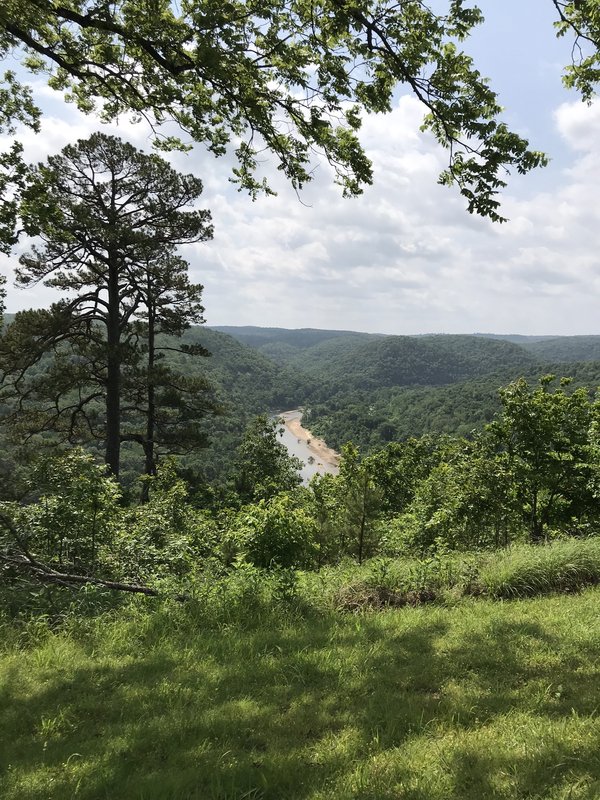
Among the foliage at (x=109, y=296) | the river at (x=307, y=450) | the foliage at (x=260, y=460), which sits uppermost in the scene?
the foliage at (x=109, y=296)

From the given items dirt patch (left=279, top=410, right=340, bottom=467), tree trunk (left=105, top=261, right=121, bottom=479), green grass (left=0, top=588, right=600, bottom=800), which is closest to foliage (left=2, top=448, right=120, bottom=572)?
green grass (left=0, top=588, right=600, bottom=800)

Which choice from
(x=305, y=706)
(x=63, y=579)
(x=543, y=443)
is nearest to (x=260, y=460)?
(x=543, y=443)

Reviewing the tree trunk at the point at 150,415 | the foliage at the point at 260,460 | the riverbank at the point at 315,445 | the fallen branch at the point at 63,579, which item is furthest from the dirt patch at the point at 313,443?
the fallen branch at the point at 63,579

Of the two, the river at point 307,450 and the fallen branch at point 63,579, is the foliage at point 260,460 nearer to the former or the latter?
the fallen branch at point 63,579

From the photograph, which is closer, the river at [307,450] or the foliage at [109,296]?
the foliage at [109,296]

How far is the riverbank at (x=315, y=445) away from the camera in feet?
280

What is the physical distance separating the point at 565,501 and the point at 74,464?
9.66 m

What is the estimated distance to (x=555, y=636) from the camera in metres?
4.34

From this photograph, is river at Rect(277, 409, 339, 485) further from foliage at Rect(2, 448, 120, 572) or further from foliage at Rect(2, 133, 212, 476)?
foliage at Rect(2, 448, 120, 572)

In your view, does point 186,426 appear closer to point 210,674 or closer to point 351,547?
point 351,547

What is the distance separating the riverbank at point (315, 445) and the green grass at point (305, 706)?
68915mm

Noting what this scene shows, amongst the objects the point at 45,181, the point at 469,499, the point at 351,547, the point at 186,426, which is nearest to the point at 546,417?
the point at 469,499

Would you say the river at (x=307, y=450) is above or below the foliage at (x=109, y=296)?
below

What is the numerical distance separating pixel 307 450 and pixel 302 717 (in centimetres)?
9587
